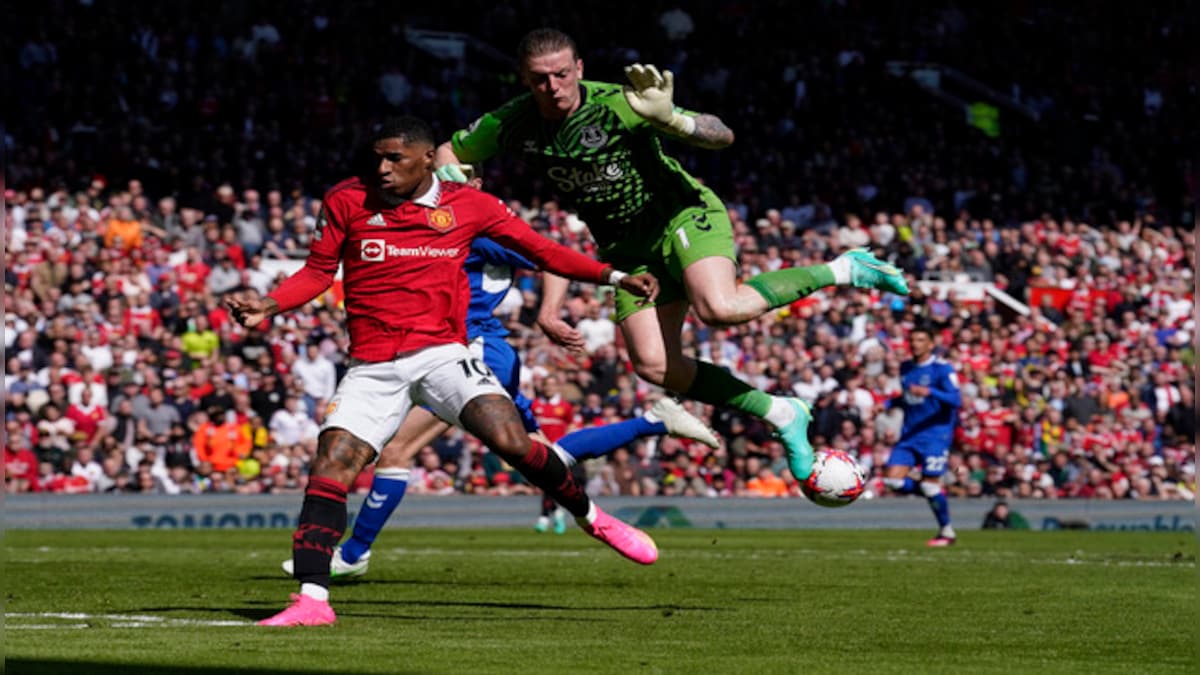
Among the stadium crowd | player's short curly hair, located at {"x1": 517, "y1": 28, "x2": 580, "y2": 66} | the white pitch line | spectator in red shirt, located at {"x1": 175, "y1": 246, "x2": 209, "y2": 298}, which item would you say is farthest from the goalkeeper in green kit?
spectator in red shirt, located at {"x1": 175, "y1": 246, "x2": 209, "y2": 298}

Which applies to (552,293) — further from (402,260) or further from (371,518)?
(402,260)

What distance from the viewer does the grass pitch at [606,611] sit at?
789 centimetres

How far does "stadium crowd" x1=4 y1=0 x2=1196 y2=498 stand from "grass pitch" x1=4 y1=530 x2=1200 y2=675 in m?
5.97

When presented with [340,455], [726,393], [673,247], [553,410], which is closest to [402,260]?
[340,455]

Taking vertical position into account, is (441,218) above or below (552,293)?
above

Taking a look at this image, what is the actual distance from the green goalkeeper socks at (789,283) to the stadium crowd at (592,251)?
43.5ft

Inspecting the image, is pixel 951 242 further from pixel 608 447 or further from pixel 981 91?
pixel 608 447

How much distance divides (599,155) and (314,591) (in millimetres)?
3180

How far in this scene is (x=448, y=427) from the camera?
12797 mm

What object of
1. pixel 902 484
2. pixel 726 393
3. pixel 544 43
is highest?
pixel 544 43

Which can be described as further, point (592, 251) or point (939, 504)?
point (592, 251)

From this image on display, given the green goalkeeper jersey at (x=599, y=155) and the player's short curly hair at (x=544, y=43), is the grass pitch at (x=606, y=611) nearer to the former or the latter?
the green goalkeeper jersey at (x=599, y=155)

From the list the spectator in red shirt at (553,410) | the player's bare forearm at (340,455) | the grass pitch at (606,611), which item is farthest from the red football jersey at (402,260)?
the spectator in red shirt at (553,410)

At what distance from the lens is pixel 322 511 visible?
9.62 m
